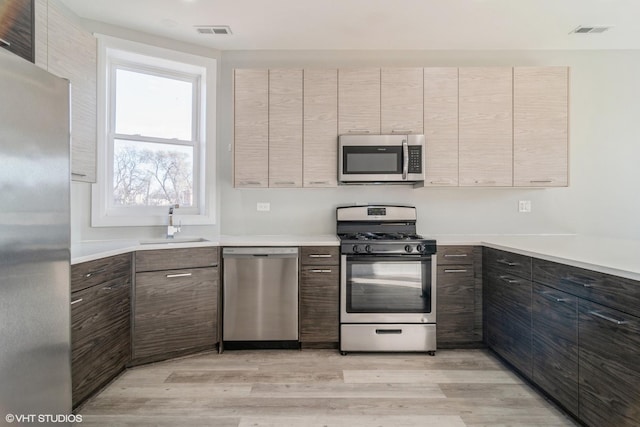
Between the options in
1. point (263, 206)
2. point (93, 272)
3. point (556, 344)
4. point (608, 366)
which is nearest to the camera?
point (608, 366)

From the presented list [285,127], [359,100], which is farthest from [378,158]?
[285,127]

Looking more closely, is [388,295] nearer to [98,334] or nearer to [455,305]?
[455,305]

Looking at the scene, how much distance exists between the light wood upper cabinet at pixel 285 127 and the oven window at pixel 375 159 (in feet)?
1.47

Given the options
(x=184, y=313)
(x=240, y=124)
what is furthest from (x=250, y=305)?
(x=240, y=124)

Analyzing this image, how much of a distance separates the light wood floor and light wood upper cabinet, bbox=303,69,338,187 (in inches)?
59.4

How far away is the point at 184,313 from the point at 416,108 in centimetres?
257

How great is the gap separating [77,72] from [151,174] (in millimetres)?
1005

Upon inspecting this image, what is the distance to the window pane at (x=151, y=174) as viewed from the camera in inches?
118

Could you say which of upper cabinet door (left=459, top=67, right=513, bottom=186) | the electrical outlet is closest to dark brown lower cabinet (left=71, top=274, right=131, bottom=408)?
upper cabinet door (left=459, top=67, right=513, bottom=186)

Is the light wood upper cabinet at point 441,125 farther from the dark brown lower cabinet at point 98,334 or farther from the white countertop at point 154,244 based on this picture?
the dark brown lower cabinet at point 98,334

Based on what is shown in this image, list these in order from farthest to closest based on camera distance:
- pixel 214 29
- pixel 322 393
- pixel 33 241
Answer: pixel 214 29, pixel 322 393, pixel 33 241

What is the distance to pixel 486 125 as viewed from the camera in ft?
9.82

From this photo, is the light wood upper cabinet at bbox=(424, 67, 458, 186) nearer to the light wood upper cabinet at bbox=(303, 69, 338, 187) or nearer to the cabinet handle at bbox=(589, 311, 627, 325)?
the light wood upper cabinet at bbox=(303, 69, 338, 187)

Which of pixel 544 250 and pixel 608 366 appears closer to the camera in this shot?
pixel 608 366
